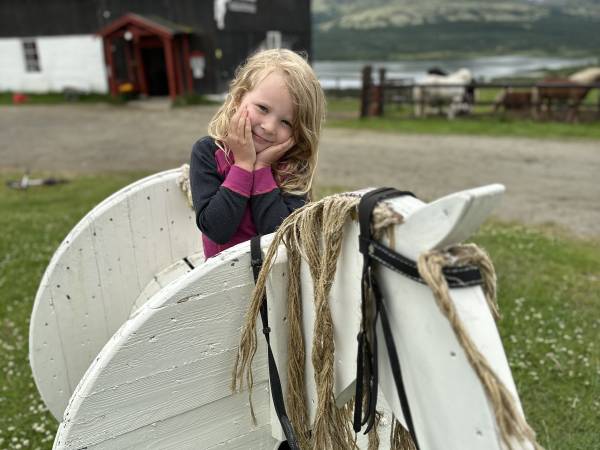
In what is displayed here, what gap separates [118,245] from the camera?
2.53 m

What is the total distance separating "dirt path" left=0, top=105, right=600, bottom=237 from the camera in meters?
7.82

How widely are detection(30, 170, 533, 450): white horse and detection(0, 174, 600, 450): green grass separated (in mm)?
1082

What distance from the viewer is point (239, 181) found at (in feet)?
6.04

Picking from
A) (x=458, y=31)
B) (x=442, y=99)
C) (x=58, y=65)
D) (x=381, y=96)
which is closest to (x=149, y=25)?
(x=58, y=65)

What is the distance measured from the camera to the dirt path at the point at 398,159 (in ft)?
25.7

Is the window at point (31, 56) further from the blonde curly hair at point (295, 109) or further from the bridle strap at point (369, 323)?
the bridle strap at point (369, 323)

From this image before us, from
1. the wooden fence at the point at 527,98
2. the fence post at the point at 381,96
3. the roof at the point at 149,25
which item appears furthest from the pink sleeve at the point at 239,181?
the roof at the point at 149,25

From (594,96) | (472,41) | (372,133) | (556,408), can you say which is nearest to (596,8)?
(472,41)

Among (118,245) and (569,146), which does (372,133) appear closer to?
(569,146)

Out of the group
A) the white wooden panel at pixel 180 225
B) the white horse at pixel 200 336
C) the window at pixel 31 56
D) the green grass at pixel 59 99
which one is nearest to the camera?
the white horse at pixel 200 336

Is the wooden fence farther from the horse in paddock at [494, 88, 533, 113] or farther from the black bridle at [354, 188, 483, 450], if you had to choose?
the black bridle at [354, 188, 483, 450]

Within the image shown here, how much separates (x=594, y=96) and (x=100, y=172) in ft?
67.6

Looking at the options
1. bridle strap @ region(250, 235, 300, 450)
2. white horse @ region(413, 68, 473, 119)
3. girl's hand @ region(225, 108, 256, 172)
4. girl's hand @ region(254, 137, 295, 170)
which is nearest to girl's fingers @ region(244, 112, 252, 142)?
girl's hand @ region(225, 108, 256, 172)

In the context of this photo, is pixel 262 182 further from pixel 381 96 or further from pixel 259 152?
pixel 381 96
